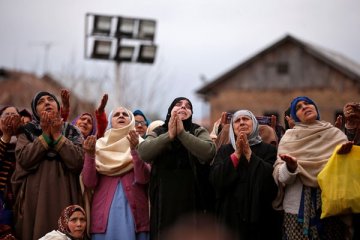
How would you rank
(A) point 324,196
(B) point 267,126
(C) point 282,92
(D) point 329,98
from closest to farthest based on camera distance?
(A) point 324,196 < (B) point 267,126 < (D) point 329,98 < (C) point 282,92

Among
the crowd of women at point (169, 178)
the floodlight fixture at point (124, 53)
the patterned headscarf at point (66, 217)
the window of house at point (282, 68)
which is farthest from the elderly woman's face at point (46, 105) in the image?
the window of house at point (282, 68)

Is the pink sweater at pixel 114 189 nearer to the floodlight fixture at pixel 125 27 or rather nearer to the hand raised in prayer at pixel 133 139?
the hand raised in prayer at pixel 133 139

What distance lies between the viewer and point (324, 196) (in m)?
5.52

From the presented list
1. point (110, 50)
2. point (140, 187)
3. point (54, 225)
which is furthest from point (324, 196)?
point (110, 50)

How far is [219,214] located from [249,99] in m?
25.5

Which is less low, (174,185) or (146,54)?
(146,54)

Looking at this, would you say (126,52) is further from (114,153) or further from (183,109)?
(183,109)

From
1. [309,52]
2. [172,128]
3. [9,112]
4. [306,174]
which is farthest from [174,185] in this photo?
[309,52]

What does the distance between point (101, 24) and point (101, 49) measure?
0.62 meters

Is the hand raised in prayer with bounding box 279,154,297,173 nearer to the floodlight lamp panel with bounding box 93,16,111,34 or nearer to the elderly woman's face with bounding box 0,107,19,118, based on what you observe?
the elderly woman's face with bounding box 0,107,19,118

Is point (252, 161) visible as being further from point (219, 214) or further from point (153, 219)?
point (153, 219)

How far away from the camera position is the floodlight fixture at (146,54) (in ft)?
53.0

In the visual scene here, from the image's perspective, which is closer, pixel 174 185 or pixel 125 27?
pixel 174 185

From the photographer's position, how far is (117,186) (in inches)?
248
